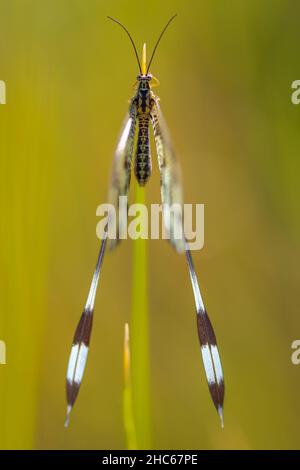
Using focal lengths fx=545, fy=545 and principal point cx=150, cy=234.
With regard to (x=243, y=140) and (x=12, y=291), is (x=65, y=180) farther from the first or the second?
(x=243, y=140)

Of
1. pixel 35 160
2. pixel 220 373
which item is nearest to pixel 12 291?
pixel 35 160

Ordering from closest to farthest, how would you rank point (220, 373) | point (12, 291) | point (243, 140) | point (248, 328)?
point (220, 373) → point (12, 291) → point (248, 328) → point (243, 140)
